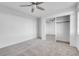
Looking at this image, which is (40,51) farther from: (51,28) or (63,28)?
(51,28)

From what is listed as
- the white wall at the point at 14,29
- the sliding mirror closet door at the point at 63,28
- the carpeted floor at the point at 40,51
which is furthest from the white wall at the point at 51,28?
the carpeted floor at the point at 40,51

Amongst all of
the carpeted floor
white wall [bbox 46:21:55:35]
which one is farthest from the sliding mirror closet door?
white wall [bbox 46:21:55:35]

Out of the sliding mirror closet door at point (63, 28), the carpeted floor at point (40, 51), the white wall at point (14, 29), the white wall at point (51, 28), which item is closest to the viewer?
the carpeted floor at point (40, 51)

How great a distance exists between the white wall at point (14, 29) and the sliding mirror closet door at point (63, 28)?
2.80 meters

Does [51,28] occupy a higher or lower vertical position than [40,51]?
higher

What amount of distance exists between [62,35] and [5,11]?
4.98m

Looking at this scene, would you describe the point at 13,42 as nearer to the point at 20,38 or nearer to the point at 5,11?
the point at 20,38

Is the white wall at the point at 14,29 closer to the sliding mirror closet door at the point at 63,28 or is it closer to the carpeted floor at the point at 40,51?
the carpeted floor at the point at 40,51

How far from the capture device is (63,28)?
5.01 meters

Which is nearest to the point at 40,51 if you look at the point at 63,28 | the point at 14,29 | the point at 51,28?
the point at 14,29

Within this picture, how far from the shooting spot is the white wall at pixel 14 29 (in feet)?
12.0

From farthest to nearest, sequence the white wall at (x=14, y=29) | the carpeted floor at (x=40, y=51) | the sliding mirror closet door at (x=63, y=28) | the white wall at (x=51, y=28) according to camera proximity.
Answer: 1. the white wall at (x=51, y=28)
2. the sliding mirror closet door at (x=63, y=28)
3. the white wall at (x=14, y=29)
4. the carpeted floor at (x=40, y=51)

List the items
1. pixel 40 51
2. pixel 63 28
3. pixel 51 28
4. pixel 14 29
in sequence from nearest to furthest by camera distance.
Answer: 1. pixel 40 51
2. pixel 14 29
3. pixel 63 28
4. pixel 51 28

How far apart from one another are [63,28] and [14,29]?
4178 millimetres
